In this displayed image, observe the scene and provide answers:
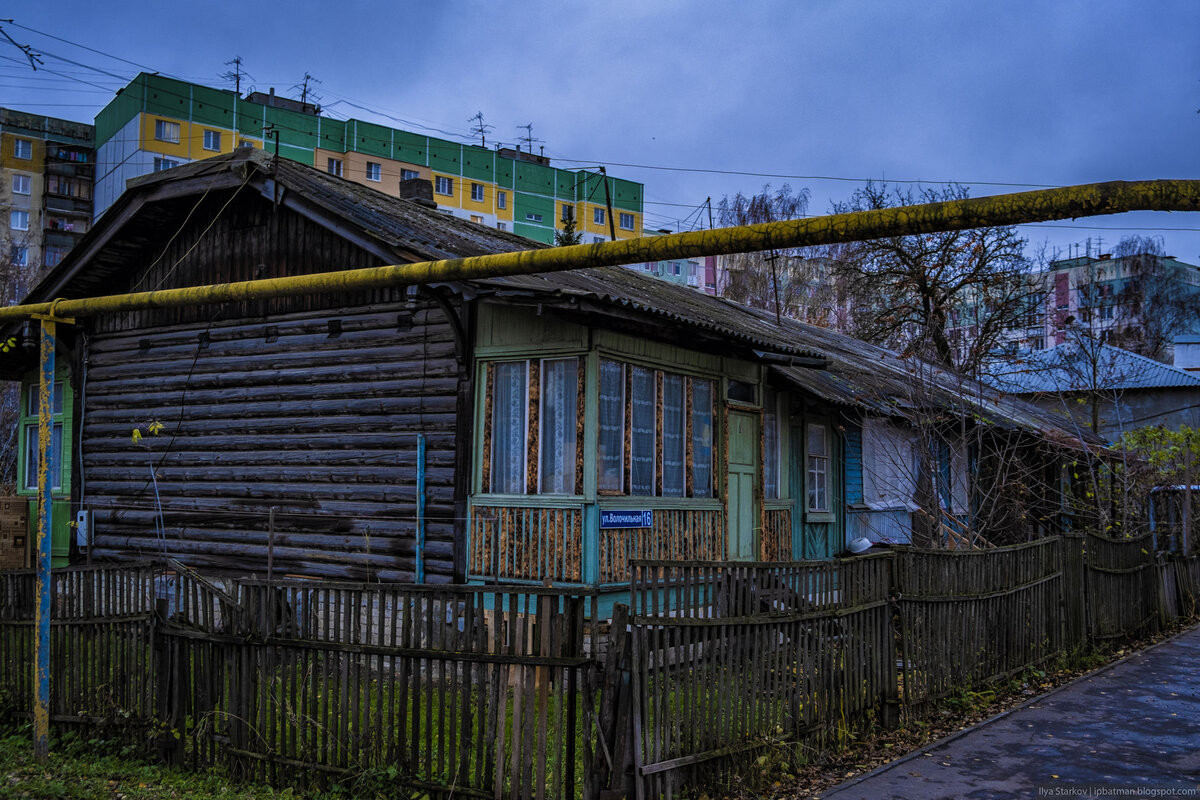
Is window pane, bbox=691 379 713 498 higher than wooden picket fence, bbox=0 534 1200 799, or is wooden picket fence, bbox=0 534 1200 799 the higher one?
window pane, bbox=691 379 713 498

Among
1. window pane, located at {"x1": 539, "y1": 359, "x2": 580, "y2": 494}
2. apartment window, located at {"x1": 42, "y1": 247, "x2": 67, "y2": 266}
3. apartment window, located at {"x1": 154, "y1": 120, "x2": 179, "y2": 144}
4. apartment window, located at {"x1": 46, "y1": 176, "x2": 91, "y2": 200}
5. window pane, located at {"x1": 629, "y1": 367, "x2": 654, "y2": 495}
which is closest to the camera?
window pane, located at {"x1": 539, "y1": 359, "x2": 580, "y2": 494}

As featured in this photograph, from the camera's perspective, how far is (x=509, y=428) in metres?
10.7

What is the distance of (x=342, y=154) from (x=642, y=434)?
45269 millimetres

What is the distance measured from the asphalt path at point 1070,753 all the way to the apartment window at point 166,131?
4746 centimetres

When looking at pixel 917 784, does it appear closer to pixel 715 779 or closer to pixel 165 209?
pixel 715 779

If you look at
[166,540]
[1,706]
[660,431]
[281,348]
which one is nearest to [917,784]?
[660,431]

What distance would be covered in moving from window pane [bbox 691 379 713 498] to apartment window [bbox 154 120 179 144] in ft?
140

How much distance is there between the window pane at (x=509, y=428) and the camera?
10.6 metres

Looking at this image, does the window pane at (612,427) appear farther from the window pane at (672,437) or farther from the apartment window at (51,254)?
the apartment window at (51,254)

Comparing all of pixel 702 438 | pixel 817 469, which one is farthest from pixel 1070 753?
pixel 817 469

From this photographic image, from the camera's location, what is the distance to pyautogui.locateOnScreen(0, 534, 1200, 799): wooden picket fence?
6.01m

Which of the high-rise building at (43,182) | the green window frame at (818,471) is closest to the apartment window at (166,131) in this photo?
the high-rise building at (43,182)

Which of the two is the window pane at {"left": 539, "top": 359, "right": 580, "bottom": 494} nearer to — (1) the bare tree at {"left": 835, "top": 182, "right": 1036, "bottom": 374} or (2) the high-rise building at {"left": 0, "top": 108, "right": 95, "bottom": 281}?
(1) the bare tree at {"left": 835, "top": 182, "right": 1036, "bottom": 374}

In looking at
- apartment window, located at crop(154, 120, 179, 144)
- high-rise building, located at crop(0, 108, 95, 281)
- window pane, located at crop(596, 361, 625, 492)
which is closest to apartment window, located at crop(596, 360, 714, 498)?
window pane, located at crop(596, 361, 625, 492)
